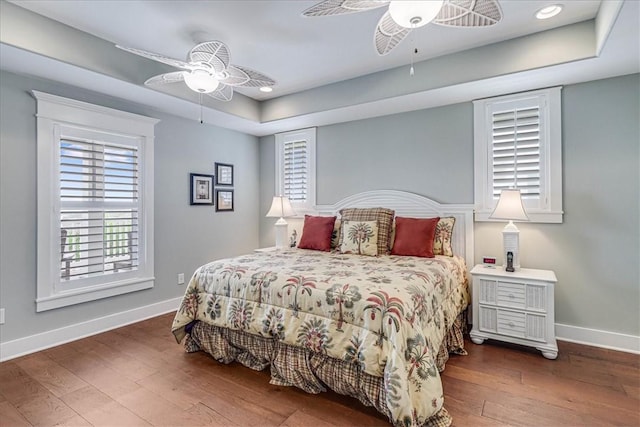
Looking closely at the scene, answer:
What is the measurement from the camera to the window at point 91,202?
9.72ft

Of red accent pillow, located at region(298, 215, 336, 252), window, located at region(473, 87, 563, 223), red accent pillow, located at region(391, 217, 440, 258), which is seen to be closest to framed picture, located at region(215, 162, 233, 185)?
red accent pillow, located at region(298, 215, 336, 252)

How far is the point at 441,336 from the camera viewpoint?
237 centimetres

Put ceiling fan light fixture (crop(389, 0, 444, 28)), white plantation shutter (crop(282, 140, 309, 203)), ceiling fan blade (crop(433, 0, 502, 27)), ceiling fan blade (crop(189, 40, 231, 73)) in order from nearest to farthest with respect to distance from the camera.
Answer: ceiling fan light fixture (crop(389, 0, 444, 28)) < ceiling fan blade (crop(433, 0, 502, 27)) < ceiling fan blade (crop(189, 40, 231, 73)) < white plantation shutter (crop(282, 140, 309, 203))

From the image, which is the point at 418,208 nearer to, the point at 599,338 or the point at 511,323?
the point at 511,323

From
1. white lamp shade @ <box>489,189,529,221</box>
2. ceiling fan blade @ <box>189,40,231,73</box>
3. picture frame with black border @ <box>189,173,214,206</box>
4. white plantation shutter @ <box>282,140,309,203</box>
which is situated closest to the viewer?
ceiling fan blade @ <box>189,40,231,73</box>

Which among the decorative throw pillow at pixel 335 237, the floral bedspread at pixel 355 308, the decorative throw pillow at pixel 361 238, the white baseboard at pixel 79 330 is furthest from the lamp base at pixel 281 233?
the white baseboard at pixel 79 330

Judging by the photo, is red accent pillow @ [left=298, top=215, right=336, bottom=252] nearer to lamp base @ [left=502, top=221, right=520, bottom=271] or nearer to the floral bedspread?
the floral bedspread

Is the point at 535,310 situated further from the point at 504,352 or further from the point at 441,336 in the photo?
the point at 441,336

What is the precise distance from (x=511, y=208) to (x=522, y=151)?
67 centimetres

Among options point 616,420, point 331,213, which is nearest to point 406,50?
point 331,213

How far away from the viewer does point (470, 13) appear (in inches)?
72.2

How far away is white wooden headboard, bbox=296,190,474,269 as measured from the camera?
11.5 feet

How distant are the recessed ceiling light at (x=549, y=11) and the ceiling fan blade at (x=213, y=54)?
92.9 inches

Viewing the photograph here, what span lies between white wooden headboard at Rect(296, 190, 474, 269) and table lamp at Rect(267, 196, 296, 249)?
43 centimetres
